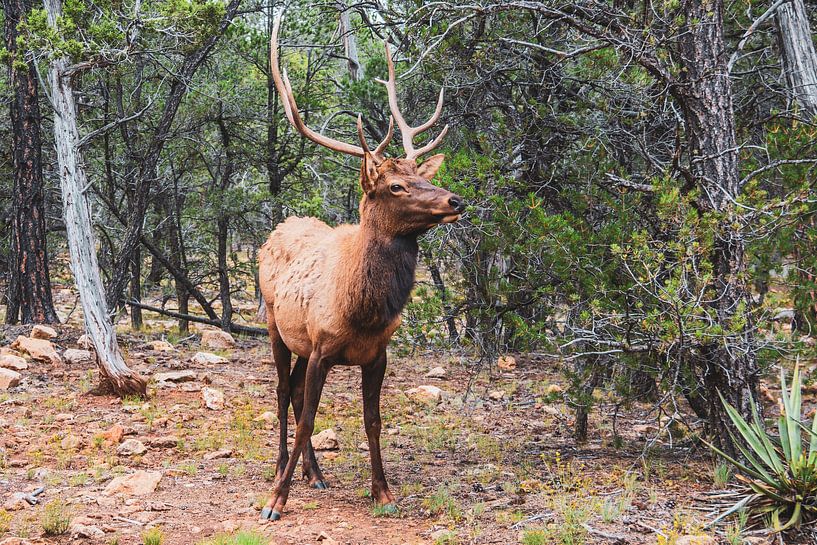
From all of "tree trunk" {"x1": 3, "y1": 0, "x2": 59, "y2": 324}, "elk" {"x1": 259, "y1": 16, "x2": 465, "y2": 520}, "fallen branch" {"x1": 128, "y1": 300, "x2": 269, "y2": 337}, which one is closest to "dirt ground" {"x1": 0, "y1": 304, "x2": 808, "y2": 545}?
Result: "elk" {"x1": 259, "y1": 16, "x2": 465, "y2": 520}

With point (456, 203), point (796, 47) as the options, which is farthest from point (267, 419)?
point (796, 47)

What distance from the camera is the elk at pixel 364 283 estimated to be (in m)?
5.96

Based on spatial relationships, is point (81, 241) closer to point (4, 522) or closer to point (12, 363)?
point (12, 363)

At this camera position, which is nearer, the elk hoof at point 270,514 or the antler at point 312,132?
the elk hoof at point 270,514

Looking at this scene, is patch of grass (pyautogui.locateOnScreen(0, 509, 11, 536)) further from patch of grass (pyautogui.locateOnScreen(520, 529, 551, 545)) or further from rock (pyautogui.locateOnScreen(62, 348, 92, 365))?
rock (pyautogui.locateOnScreen(62, 348, 92, 365))

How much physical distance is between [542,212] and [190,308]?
17.6 m

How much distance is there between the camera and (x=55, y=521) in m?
5.41

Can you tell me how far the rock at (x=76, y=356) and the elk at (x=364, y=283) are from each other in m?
5.68

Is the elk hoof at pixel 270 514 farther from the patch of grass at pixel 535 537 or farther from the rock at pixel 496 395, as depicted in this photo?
the rock at pixel 496 395

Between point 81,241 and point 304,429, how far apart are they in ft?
15.7

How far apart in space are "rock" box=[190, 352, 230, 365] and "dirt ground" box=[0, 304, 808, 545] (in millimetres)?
272

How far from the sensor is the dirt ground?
559cm

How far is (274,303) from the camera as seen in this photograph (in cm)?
737

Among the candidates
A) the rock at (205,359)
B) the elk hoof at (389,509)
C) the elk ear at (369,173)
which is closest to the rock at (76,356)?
the rock at (205,359)
